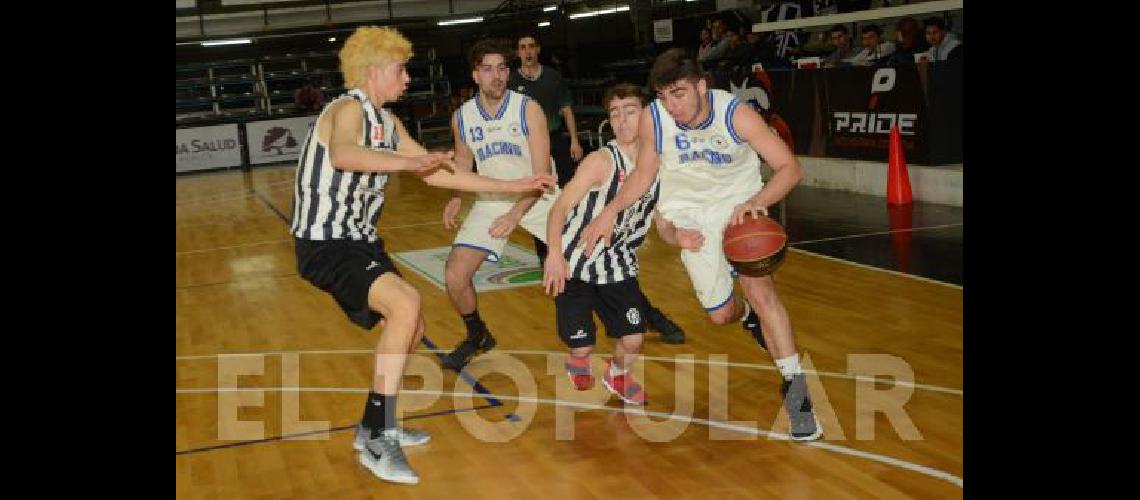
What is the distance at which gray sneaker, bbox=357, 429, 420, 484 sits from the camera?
4.62 m

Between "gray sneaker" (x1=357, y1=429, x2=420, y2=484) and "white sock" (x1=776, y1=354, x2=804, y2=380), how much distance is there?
1.69m

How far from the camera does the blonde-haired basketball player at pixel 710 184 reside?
15.5ft

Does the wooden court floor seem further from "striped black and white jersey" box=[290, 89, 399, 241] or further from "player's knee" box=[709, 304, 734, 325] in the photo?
"striped black and white jersey" box=[290, 89, 399, 241]

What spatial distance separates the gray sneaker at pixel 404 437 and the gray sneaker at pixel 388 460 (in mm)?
122

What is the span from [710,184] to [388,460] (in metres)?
1.98

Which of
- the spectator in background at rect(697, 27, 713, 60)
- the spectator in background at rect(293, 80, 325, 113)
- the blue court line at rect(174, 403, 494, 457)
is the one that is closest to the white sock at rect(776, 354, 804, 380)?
the blue court line at rect(174, 403, 494, 457)

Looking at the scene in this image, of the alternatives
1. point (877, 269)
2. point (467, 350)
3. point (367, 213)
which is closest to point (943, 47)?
point (877, 269)

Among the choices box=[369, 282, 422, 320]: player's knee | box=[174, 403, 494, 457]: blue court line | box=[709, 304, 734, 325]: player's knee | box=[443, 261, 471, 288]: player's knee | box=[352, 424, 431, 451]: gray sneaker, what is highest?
box=[369, 282, 422, 320]: player's knee

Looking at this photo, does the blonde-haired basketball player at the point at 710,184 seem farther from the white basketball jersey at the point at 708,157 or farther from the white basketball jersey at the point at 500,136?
the white basketball jersey at the point at 500,136

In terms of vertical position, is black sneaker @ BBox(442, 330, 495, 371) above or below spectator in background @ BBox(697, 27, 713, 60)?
below

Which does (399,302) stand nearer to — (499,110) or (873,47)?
(499,110)

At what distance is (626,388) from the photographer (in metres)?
5.59
